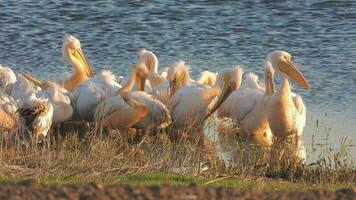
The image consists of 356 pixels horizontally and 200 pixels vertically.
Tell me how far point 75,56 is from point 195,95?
2188mm

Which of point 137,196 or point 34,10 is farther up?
point 137,196

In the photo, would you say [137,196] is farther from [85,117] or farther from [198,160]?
[85,117]

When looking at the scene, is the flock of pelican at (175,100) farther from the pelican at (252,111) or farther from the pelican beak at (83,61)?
the pelican beak at (83,61)

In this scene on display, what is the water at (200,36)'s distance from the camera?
1531 cm

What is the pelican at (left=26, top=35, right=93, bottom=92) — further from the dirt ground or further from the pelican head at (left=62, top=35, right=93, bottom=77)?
the dirt ground

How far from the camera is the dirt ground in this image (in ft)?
20.2

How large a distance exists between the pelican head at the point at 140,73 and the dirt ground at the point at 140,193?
6878mm

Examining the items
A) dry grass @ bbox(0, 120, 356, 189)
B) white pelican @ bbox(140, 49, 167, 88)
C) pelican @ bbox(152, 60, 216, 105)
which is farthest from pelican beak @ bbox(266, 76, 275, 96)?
dry grass @ bbox(0, 120, 356, 189)

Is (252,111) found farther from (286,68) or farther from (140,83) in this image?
(140,83)

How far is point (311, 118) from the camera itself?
13039 mm

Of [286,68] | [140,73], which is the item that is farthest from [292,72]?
[140,73]

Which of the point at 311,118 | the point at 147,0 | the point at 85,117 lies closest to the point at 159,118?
the point at 85,117

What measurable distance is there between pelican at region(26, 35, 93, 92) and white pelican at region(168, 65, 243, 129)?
138 centimetres

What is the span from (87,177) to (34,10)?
11200 mm
